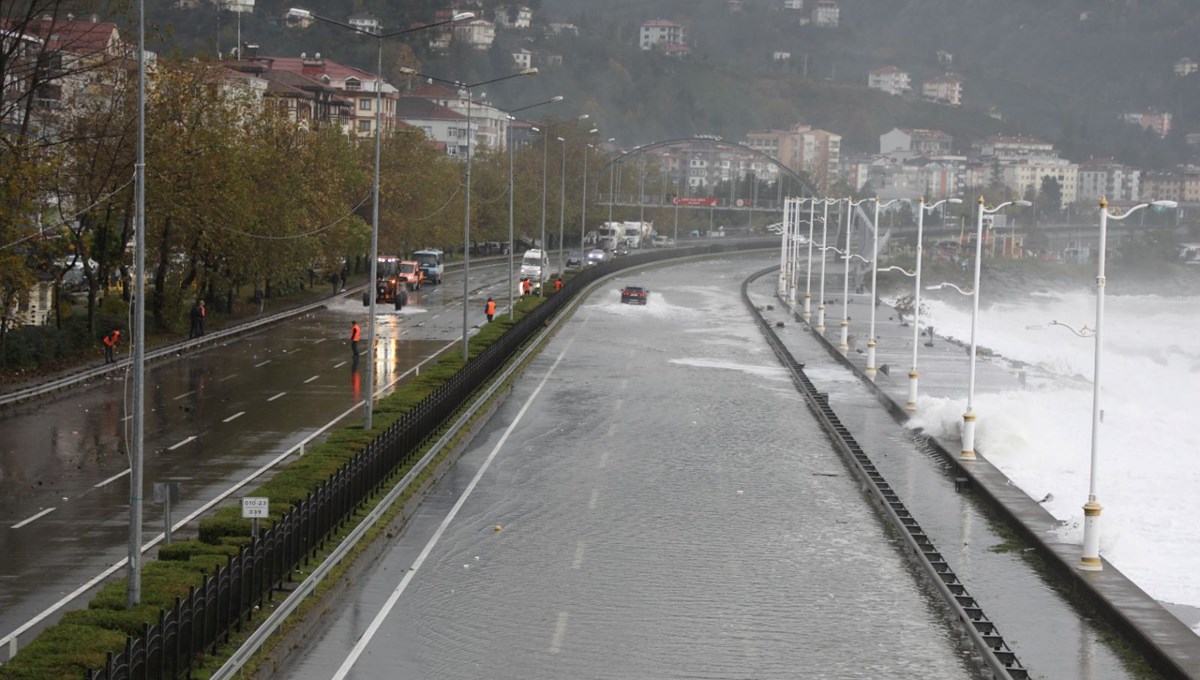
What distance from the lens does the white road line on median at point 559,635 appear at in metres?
23.1

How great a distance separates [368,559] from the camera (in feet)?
92.1

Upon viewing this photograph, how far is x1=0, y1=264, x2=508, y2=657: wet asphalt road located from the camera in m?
27.4

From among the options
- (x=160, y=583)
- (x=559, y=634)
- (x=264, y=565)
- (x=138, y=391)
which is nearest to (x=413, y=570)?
(x=559, y=634)

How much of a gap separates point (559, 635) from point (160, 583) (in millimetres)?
5867

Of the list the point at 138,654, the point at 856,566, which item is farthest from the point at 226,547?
the point at 856,566

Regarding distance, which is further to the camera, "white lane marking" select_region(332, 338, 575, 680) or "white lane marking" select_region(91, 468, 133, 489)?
"white lane marking" select_region(91, 468, 133, 489)

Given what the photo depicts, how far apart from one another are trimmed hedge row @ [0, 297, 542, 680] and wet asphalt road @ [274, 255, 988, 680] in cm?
204

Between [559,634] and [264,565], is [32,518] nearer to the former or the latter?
[264,565]

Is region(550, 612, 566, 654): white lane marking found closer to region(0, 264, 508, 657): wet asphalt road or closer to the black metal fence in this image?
the black metal fence

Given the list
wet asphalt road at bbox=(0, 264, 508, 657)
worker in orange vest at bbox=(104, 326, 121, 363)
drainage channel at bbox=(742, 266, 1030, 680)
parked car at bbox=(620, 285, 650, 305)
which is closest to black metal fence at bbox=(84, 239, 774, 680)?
wet asphalt road at bbox=(0, 264, 508, 657)

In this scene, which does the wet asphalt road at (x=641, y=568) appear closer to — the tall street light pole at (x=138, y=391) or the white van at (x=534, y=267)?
the tall street light pole at (x=138, y=391)

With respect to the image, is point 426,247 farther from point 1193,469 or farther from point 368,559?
point 368,559

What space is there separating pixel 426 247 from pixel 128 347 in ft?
218

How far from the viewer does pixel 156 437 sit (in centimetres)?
4078
